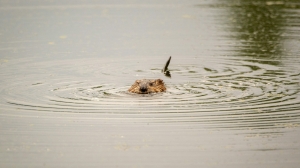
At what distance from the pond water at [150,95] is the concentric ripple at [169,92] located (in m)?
0.03

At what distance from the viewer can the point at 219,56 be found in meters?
21.6

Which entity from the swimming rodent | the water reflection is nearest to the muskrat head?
the swimming rodent

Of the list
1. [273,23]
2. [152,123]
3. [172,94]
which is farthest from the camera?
[273,23]

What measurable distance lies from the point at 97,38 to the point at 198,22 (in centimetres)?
626

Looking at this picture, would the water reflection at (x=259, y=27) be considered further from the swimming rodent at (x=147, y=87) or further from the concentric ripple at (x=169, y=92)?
the swimming rodent at (x=147, y=87)

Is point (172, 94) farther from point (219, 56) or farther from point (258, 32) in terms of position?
point (258, 32)

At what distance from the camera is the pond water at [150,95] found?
10891mm

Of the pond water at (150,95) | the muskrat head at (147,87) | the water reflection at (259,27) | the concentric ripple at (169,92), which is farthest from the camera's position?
the water reflection at (259,27)

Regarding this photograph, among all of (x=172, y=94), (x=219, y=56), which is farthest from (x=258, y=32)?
(x=172, y=94)

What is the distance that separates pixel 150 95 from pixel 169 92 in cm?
67

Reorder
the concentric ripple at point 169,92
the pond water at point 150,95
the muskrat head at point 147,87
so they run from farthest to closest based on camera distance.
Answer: the muskrat head at point 147,87, the concentric ripple at point 169,92, the pond water at point 150,95

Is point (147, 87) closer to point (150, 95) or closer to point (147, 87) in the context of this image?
point (147, 87)

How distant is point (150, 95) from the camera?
603 inches

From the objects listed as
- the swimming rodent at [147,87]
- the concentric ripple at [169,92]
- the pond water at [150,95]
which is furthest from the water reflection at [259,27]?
the swimming rodent at [147,87]
